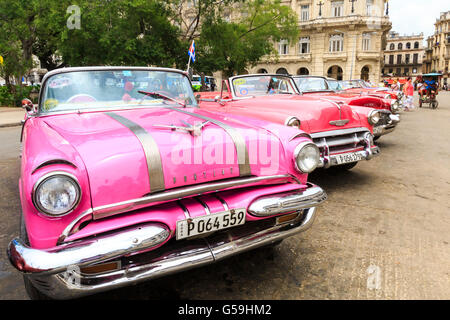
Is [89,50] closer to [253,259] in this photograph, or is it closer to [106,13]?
[106,13]

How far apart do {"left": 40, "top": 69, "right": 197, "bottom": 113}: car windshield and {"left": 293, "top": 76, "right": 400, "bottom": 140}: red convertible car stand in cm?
333

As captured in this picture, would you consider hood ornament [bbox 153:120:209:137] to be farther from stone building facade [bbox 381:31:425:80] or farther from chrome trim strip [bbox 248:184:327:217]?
stone building facade [bbox 381:31:425:80]

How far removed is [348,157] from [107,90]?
120 inches

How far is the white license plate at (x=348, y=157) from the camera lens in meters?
4.22

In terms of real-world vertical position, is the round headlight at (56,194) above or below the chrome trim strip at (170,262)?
above

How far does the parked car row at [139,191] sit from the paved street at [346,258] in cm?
46

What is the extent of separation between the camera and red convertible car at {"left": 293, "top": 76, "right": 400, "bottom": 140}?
248 inches

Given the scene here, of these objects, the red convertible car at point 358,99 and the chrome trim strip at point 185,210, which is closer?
the chrome trim strip at point 185,210

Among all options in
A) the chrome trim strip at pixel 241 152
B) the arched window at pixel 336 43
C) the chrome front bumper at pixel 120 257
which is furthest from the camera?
the arched window at pixel 336 43

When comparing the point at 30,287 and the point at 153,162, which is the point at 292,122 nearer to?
the point at 153,162

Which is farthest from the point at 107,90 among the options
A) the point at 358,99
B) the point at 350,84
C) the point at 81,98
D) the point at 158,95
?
the point at 350,84

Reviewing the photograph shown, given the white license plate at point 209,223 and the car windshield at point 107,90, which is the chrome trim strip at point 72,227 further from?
the car windshield at point 107,90

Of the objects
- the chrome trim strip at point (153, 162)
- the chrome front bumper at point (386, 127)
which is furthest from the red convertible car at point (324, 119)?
the chrome trim strip at point (153, 162)

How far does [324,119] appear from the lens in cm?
441
